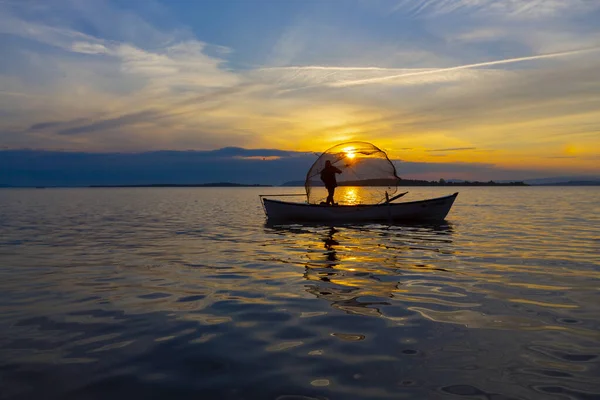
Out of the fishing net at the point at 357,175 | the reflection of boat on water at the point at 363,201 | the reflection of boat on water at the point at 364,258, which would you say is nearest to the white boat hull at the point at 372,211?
the reflection of boat on water at the point at 363,201

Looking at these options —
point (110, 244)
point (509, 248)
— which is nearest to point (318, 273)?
point (509, 248)

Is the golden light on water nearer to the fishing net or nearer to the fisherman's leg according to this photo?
the fishing net

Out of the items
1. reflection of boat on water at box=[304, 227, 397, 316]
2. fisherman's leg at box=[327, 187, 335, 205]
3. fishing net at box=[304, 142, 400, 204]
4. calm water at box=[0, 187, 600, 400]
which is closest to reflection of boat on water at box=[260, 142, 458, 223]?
fishing net at box=[304, 142, 400, 204]

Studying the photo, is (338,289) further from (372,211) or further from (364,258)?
(372,211)

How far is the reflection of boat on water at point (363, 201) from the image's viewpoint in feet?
87.1

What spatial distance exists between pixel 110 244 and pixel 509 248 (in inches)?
639

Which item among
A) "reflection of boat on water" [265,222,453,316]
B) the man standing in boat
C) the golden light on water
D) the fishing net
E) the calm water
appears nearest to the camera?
the calm water

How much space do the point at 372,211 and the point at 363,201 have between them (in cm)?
186

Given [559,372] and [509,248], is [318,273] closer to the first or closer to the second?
[559,372]

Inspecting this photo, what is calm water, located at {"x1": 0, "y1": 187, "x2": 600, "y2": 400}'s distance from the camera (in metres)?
5.32

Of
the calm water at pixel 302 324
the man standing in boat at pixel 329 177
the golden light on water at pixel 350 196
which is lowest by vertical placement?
the calm water at pixel 302 324

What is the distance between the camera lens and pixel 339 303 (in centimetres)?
897

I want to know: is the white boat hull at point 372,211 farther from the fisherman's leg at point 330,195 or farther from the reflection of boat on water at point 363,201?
the fisherman's leg at point 330,195

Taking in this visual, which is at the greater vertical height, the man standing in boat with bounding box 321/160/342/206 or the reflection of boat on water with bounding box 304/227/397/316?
the man standing in boat with bounding box 321/160/342/206
